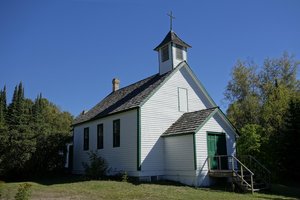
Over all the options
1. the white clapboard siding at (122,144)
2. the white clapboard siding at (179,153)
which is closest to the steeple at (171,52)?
the white clapboard siding at (122,144)

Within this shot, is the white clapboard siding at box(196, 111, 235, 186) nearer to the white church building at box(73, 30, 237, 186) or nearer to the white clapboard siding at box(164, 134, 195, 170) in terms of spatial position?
the white church building at box(73, 30, 237, 186)

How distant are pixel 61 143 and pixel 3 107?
14741 mm

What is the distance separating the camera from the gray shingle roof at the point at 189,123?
1783cm

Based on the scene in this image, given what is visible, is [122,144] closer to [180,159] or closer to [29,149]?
[180,159]

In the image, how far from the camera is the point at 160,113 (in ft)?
65.7

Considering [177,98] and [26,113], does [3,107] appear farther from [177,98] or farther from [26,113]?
[177,98]

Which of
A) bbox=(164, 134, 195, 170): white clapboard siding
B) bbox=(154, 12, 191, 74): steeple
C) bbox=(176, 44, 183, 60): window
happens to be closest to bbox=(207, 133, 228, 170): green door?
bbox=(164, 134, 195, 170): white clapboard siding

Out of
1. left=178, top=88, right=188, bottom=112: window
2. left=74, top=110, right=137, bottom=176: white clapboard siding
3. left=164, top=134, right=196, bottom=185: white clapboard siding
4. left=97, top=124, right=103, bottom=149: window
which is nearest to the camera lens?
left=164, top=134, right=196, bottom=185: white clapboard siding

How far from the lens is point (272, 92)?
31641mm

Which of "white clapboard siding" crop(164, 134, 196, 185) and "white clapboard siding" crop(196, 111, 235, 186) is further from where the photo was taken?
"white clapboard siding" crop(164, 134, 196, 185)

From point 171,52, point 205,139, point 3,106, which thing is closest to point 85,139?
point 171,52

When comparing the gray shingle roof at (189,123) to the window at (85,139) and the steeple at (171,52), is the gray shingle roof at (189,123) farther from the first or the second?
the window at (85,139)

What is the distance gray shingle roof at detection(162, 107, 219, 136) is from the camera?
1783 centimetres

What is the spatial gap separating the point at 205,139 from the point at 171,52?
25.2 ft
